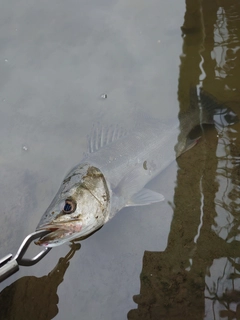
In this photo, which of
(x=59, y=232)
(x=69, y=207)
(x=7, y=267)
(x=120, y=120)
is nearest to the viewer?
(x=7, y=267)

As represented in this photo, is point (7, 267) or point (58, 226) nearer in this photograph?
point (7, 267)

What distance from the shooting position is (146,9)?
5.12 meters

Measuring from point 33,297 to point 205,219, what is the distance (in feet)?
5.28

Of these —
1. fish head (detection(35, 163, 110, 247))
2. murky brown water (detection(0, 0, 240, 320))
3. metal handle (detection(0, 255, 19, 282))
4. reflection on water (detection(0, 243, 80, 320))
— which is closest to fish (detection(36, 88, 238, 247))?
fish head (detection(35, 163, 110, 247))

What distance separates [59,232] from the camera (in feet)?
9.36

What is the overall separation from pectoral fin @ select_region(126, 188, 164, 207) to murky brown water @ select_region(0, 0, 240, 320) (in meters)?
0.11

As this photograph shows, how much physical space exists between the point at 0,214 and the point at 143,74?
7.85 feet

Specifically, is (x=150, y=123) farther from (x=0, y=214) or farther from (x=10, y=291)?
(x=10, y=291)

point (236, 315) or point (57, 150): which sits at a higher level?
point (57, 150)

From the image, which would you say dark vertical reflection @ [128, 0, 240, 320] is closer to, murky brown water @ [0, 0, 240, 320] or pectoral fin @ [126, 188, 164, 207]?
murky brown water @ [0, 0, 240, 320]

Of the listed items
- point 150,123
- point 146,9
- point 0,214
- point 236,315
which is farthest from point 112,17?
point 236,315

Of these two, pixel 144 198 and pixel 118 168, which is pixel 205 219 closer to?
pixel 144 198

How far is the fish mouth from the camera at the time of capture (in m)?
2.79

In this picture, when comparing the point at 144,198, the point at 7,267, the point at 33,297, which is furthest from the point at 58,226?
the point at 144,198
